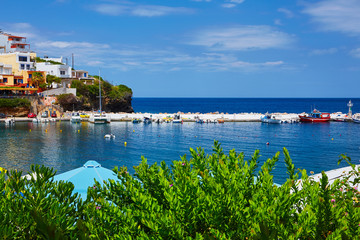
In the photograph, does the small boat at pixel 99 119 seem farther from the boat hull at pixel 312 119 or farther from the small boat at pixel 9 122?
the boat hull at pixel 312 119

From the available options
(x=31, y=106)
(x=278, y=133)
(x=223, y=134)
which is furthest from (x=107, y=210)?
(x=31, y=106)

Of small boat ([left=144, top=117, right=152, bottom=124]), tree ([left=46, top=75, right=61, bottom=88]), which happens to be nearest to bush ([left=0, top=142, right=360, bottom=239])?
small boat ([left=144, top=117, right=152, bottom=124])

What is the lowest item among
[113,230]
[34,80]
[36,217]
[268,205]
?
[113,230]

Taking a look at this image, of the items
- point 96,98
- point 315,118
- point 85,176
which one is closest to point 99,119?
point 96,98

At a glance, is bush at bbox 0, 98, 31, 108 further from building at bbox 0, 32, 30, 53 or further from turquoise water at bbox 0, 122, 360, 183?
building at bbox 0, 32, 30, 53

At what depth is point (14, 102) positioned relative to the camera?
67.7m

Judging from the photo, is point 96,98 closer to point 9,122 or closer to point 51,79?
point 51,79

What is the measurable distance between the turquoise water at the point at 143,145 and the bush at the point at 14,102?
7386 millimetres

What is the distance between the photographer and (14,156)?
3438cm

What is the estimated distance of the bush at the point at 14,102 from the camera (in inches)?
2613

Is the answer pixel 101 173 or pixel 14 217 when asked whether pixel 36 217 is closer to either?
pixel 14 217

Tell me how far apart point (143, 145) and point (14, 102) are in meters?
38.3

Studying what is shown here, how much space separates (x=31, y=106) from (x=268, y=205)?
73.7 metres

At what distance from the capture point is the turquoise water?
3356 centimetres
